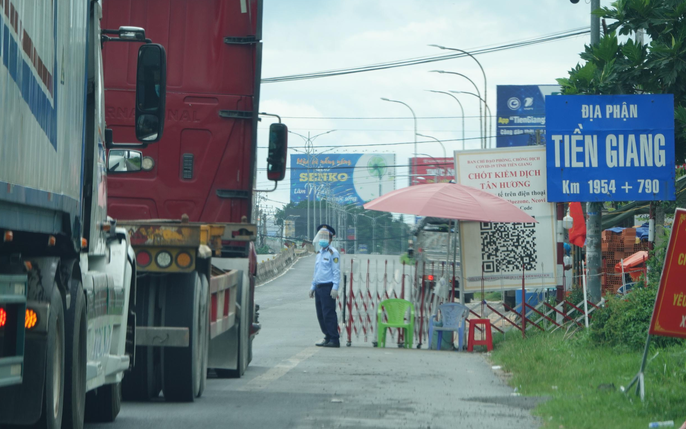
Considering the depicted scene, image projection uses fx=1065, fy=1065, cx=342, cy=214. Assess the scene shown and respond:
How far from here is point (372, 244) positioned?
319ft

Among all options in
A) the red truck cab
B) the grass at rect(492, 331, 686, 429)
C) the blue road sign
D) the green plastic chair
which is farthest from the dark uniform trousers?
the red truck cab

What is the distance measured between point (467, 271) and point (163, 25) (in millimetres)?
8611

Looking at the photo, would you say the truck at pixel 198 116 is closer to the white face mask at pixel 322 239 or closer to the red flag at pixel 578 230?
the white face mask at pixel 322 239

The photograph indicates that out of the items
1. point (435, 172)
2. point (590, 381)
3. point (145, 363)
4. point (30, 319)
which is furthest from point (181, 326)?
point (435, 172)

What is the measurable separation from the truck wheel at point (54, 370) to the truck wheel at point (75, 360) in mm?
78

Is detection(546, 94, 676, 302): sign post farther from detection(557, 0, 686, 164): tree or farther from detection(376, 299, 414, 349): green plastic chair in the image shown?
detection(376, 299, 414, 349): green plastic chair

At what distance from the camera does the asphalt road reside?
7508mm

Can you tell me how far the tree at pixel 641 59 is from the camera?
1492cm

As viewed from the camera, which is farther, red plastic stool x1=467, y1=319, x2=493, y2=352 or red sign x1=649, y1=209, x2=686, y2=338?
red plastic stool x1=467, y1=319, x2=493, y2=352

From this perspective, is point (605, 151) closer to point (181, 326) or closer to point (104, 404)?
point (181, 326)

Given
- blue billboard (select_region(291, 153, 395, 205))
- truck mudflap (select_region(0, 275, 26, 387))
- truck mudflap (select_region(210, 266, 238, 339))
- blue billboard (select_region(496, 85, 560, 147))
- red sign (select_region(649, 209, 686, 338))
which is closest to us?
truck mudflap (select_region(0, 275, 26, 387))

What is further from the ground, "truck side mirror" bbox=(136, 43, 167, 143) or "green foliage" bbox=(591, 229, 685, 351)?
"truck side mirror" bbox=(136, 43, 167, 143)

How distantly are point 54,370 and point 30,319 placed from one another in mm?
548

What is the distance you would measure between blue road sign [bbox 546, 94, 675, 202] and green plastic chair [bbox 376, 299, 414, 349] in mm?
2994
